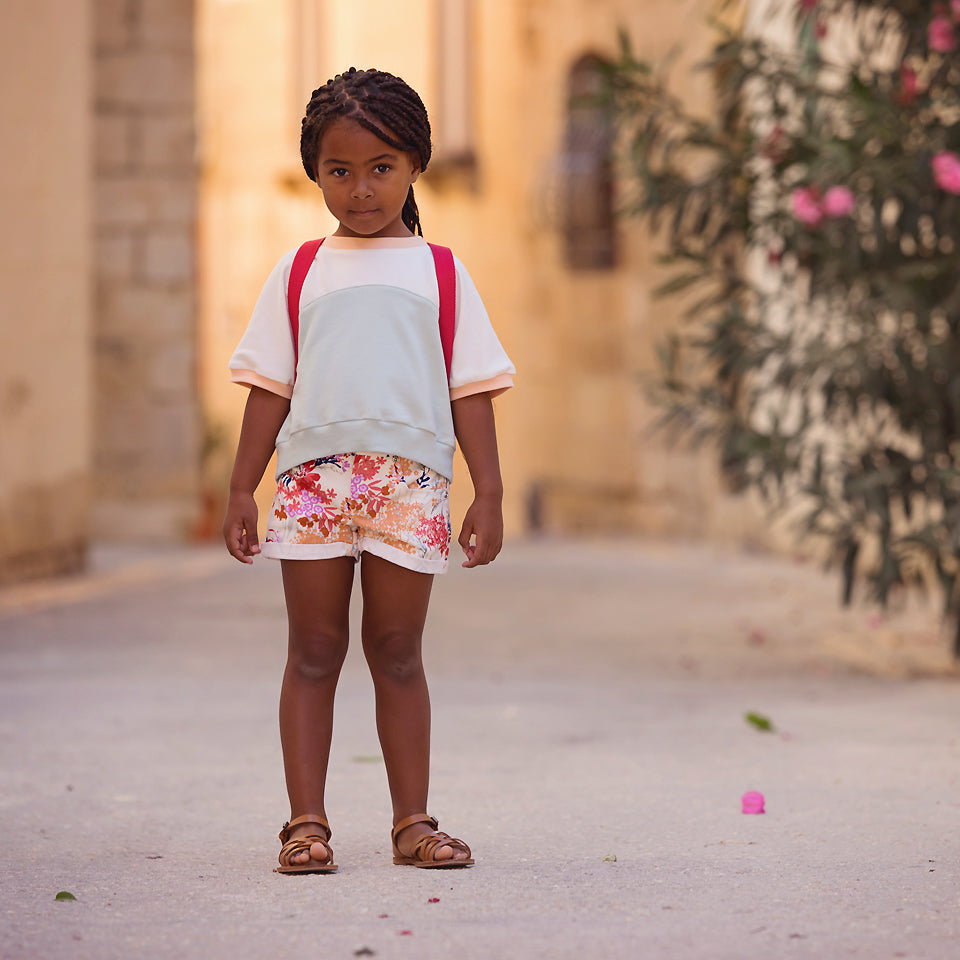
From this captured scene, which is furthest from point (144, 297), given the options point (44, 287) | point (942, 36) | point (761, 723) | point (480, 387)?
point (480, 387)

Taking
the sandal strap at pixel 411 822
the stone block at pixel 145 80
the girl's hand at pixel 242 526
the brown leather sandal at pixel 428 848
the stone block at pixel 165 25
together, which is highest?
the stone block at pixel 165 25

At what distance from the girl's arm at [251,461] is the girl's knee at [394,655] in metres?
0.30

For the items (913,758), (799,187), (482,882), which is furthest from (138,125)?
(482,882)

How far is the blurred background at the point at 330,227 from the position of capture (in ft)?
45.5

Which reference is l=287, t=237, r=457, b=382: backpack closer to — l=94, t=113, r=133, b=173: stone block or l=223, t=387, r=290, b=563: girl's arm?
l=223, t=387, r=290, b=563: girl's arm

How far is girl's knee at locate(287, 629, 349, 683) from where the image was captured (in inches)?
123

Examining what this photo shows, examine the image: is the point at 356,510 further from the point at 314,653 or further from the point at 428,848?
the point at 428,848

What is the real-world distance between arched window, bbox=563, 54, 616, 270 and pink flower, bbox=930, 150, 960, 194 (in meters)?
9.81

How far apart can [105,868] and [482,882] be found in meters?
0.78

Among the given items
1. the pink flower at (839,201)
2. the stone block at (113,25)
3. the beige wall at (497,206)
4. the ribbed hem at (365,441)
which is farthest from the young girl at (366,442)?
the beige wall at (497,206)

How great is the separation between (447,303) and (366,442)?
33 centimetres

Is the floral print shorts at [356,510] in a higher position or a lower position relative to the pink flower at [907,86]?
lower

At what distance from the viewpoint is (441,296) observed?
124 inches

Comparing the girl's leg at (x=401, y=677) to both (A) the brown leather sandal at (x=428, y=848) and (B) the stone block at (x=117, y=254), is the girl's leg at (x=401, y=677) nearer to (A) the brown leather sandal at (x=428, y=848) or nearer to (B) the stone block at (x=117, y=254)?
(A) the brown leather sandal at (x=428, y=848)
